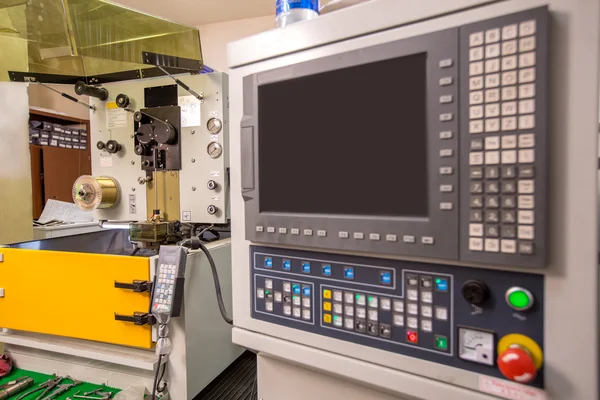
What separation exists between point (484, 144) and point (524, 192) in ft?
0.26

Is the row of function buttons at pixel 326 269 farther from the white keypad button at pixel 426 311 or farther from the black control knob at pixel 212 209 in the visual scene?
the black control knob at pixel 212 209

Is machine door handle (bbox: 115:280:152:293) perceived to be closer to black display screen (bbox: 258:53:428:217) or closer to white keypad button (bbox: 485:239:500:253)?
black display screen (bbox: 258:53:428:217)

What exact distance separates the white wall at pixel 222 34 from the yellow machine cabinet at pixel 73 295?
2.14 m

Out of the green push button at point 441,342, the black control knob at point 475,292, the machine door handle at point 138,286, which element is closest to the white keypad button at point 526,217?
the black control knob at point 475,292

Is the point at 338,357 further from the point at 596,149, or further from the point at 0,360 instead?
the point at 0,360

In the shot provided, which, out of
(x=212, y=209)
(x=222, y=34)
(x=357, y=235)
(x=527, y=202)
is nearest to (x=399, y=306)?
(x=357, y=235)

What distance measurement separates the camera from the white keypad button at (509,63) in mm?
421

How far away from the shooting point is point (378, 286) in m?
0.53

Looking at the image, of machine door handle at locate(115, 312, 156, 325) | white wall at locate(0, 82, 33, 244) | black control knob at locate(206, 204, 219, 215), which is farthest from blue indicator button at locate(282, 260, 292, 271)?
white wall at locate(0, 82, 33, 244)

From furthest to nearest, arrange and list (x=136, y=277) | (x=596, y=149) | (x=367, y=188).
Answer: (x=136, y=277)
(x=367, y=188)
(x=596, y=149)

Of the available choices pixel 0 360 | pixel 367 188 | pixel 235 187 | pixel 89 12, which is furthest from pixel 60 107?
pixel 367 188

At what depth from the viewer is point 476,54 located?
0.44 m

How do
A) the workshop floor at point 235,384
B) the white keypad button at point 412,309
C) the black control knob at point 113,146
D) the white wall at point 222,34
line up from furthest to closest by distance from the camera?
the white wall at point 222,34 → the black control knob at point 113,146 → the workshop floor at point 235,384 → the white keypad button at point 412,309

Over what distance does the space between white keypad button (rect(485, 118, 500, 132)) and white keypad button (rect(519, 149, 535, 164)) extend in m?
0.04
